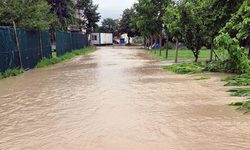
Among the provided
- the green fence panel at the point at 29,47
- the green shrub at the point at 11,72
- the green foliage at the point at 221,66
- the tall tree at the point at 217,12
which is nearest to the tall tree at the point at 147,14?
the tall tree at the point at 217,12

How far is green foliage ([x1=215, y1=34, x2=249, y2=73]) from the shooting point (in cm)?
816

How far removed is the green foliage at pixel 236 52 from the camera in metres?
8.16

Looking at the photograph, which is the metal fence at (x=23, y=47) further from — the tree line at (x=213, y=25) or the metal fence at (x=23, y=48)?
the tree line at (x=213, y=25)

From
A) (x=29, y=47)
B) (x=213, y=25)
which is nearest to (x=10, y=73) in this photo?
(x=29, y=47)

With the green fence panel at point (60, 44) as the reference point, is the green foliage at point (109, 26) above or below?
above

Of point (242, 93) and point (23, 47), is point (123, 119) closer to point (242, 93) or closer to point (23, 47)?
point (242, 93)

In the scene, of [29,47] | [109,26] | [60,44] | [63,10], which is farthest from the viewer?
[109,26]

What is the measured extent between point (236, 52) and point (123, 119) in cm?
582

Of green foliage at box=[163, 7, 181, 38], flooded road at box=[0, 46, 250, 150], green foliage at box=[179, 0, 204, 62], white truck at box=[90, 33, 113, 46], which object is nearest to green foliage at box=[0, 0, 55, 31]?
flooded road at box=[0, 46, 250, 150]

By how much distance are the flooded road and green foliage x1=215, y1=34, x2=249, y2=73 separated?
1.84 meters

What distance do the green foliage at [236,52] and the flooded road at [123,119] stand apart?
1.84 metres

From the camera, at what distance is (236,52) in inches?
325

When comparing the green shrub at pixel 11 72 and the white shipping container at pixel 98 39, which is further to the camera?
the white shipping container at pixel 98 39

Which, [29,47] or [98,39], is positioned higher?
[98,39]
